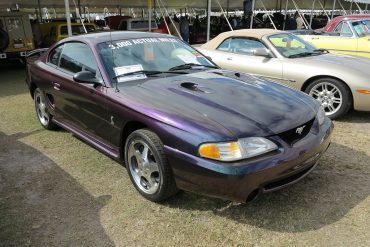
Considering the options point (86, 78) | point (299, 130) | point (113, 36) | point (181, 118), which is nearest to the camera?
point (181, 118)

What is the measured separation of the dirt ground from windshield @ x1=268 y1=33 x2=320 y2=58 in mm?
2318

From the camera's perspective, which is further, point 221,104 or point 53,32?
point 53,32

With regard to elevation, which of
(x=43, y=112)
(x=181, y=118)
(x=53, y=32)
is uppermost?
(x=181, y=118)

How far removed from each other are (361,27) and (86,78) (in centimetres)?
778

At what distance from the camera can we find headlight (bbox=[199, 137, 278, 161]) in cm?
260

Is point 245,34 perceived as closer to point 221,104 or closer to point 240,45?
point 240,45

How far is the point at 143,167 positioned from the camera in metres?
3.20

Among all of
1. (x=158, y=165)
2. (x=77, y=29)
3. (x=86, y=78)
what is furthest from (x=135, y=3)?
(x=158, y=165)

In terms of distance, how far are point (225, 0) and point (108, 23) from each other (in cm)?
877

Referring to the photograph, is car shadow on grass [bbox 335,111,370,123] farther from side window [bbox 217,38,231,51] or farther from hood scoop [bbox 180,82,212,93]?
hood scoop [bbox 180,82,212,93]

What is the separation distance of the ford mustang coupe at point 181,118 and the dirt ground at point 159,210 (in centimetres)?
28

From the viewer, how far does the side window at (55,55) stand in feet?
14.9

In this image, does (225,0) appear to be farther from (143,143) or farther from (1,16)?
(143,143)

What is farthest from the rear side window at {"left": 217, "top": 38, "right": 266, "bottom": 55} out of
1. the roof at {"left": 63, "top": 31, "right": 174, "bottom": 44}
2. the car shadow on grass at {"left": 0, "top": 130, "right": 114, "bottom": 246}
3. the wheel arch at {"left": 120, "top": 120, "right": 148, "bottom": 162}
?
the car shadow on grass at {"left": 0, "top": 130, "right": 114, "bottom": 246}
